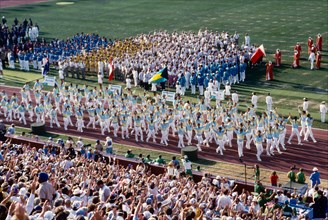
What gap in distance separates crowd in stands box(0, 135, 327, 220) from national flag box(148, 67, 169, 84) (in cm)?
1298

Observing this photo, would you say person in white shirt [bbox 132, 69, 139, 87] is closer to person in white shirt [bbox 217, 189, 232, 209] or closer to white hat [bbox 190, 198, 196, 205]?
person in white shirt [bbox 217, 189, 232, 209]

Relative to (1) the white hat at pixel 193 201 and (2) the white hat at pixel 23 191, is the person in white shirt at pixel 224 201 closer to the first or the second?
(1) the white hat at pixel 193 201

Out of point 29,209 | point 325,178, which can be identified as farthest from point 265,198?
point 29,209

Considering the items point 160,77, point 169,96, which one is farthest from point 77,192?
point 160,77

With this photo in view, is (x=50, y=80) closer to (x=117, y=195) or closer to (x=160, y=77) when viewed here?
(x=160, y=77)

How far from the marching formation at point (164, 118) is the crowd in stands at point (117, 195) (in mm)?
5793

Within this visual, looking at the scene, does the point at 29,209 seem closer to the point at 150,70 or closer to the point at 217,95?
the point at 217,95

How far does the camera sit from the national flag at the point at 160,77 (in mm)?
35750

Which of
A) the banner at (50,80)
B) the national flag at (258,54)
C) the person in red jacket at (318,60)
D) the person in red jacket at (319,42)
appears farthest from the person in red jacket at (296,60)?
the banner at (50,80)

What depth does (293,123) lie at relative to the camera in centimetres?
2791

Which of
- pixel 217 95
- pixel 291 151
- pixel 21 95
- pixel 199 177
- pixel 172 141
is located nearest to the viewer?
pixel 199 177

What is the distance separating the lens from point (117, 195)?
14906 millimetres

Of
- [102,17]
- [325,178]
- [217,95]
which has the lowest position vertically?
[325,178]

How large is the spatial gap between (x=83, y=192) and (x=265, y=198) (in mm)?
6530
